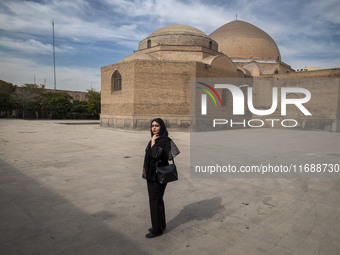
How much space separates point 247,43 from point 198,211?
2863cm

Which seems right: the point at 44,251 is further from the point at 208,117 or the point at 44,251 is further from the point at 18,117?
the point at 18,117

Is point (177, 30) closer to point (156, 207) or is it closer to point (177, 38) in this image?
point (177, 38)

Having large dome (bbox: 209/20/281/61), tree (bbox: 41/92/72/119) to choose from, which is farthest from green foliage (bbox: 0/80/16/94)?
large dome (bbox: 209/20/281/61)

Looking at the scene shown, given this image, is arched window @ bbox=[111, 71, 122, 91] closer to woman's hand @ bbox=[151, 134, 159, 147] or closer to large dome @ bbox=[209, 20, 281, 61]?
large dome @ bbox=[209, 20, 281, 61]

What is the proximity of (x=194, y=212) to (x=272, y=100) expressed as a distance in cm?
2119

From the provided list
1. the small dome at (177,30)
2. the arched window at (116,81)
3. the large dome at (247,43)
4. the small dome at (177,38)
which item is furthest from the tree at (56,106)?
the large dome at (247,43)

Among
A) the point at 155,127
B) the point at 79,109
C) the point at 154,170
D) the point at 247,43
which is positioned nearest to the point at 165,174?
the point at 154,170

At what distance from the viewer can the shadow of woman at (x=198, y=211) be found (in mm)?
3113

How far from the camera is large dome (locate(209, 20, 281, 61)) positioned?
2825 cm

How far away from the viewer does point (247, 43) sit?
93.0 ft

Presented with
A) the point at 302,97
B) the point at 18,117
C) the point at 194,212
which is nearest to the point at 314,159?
the point at 194,212

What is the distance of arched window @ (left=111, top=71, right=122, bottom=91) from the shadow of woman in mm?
15806

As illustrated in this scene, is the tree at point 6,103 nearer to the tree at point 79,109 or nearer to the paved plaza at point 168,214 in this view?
the tree at point 79,109

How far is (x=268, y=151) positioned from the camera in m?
8.73
